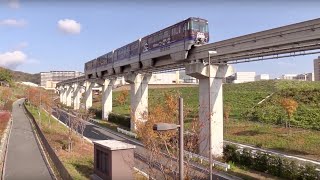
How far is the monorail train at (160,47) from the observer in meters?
31.0

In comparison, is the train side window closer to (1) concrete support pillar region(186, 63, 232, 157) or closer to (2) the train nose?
(2) the train nose

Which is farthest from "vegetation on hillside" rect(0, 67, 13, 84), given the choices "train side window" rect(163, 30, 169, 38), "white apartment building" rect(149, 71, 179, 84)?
"train side window" rect(163, 30, 169, 38)

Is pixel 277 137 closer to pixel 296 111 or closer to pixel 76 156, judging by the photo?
pixel 296 111

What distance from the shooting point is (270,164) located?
77.9 ft

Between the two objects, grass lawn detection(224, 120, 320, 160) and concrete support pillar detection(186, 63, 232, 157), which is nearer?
concrete support pillar detection(186, 63, 232, 157)

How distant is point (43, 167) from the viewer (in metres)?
25.3

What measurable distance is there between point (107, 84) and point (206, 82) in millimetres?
36808

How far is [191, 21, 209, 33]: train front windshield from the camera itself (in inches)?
1216

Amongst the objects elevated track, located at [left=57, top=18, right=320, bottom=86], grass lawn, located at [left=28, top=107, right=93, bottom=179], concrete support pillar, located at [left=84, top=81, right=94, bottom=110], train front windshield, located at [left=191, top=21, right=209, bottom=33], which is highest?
train front windshield, located at [left=191, top=21, right=209, bottom=33]

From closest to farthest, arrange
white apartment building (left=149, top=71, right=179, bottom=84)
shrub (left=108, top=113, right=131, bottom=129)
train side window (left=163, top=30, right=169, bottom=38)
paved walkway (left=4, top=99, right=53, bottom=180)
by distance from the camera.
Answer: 1. paved walkway (left=4, top=99, right=53, bottom=180)
2. train side window (left=163, top=30, right=169, bottom=38)
3. shrub (left=108, top=113, right=131, bottom=129)
4. white apartment building (left=149, top=71, right=179, bottom=84)

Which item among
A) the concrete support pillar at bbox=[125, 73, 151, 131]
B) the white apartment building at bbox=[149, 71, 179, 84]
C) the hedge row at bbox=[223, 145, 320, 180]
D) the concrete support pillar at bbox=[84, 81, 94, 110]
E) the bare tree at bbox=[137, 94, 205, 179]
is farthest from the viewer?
the white apartment building at bbox=[149, 71, 179, 84]

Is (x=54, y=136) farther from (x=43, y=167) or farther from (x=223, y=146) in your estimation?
(x=223, y=146)

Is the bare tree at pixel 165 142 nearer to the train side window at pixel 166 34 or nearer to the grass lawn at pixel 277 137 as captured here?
the train side window at pixel 166 34

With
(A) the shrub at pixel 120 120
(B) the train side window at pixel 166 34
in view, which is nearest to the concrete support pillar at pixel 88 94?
(A) the shrub at pixel 120 120
